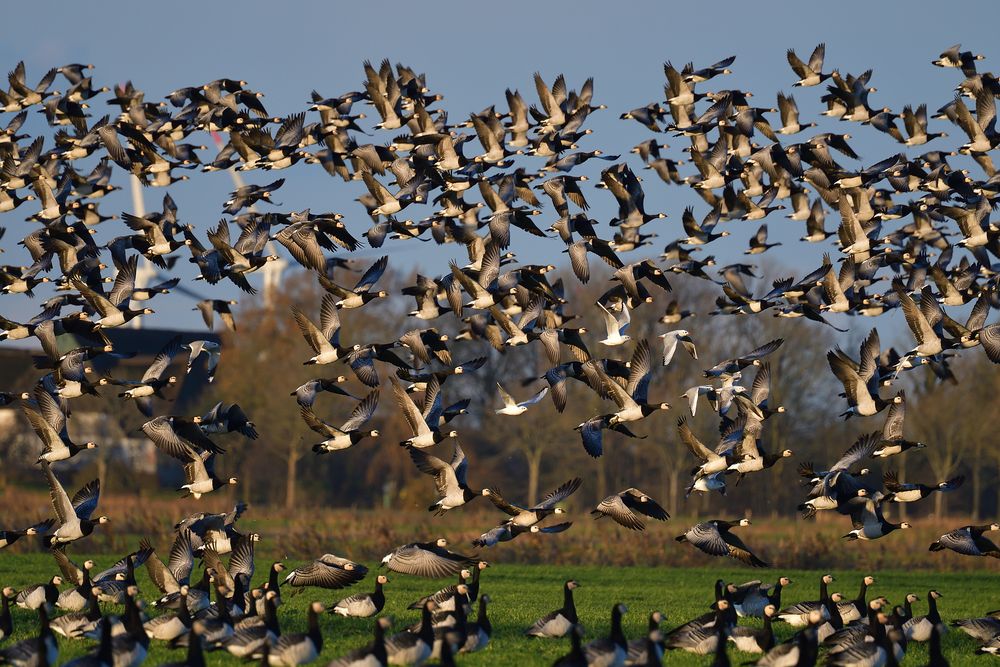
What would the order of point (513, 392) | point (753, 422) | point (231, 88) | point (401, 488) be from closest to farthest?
point (753, 422) < point (231, 88) < point (401, 488) < point (513, 392)

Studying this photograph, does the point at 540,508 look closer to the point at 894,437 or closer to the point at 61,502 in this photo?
the point at 894,437

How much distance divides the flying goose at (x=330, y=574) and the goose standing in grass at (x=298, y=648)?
9.48 ft

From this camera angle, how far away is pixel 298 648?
15.0 m

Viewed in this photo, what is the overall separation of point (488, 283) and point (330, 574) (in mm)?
6708

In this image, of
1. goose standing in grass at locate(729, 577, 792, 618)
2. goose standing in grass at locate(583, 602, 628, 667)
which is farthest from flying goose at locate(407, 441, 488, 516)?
goose standing in grass at locate(583, 602, 628, 667)

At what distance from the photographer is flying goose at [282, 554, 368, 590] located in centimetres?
1830

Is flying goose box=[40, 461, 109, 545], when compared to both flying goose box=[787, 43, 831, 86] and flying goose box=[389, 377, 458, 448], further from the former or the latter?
flying goose box=[787, 43, 831, 86]

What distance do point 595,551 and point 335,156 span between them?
1541 centimetres

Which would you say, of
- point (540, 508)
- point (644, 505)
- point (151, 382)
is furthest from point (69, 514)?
point (644, 505)

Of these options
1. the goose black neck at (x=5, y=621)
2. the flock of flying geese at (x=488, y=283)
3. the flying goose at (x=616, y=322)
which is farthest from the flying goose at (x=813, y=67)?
the goose black neck at (x=5, y=621)

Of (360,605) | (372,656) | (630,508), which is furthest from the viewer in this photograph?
(630,508)

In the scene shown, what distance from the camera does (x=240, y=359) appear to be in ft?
235

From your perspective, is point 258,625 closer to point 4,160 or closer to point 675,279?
point 4,160

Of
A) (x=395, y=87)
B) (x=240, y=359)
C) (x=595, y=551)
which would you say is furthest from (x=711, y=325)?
A: (x=395, y=87)
